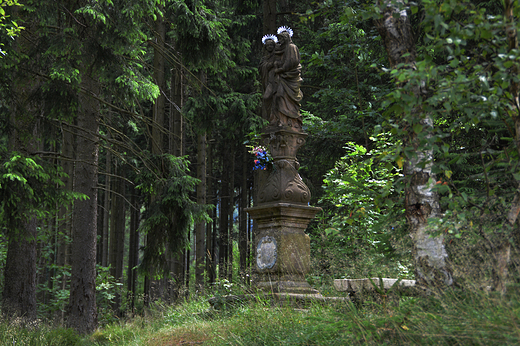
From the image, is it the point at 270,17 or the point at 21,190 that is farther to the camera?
the point at 270,17

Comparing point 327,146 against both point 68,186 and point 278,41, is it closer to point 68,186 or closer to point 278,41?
point 278,41

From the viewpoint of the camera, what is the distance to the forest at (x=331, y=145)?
3881 mm

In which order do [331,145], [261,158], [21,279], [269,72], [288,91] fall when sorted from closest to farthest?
[261,158] < [288,91] < [269,72] < [21,279] < [331,145]

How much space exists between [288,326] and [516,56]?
11.3 ft

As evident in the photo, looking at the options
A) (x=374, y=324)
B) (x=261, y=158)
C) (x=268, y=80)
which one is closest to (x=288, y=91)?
(x=268, y=80)

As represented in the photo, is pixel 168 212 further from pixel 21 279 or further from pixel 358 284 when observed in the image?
pixel 358 284

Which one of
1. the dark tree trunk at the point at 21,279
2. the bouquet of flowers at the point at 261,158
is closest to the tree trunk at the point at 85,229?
the dark tree trunk at the point at 21,279

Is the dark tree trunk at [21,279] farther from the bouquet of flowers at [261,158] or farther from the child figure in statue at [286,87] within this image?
the child figure in statue at [286,87]

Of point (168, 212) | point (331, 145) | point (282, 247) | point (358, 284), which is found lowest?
point (358, 284)

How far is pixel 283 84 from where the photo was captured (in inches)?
322

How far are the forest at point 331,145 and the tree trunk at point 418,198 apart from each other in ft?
0.05

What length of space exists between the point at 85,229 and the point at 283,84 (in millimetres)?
5313

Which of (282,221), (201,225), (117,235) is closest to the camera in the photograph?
(282,221)

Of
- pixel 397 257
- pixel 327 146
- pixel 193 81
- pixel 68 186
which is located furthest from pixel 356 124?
pixel 68 186
